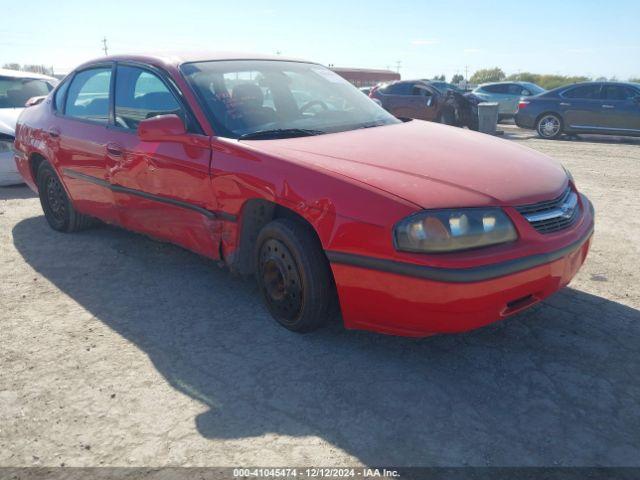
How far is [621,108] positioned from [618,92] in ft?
1.37

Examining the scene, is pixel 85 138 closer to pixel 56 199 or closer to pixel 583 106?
pixel 56 199

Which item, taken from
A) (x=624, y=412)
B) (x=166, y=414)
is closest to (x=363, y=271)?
(x=166, y=414)

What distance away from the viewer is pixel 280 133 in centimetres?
325

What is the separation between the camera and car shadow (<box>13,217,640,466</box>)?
7.25ft

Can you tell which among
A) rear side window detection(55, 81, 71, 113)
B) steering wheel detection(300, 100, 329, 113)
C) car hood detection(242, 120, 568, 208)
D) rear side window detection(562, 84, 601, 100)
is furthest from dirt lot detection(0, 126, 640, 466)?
rear side window detection(562, 84, 601, 100)

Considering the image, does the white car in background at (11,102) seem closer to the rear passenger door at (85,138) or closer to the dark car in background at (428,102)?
the rear passenger door at (85,138)

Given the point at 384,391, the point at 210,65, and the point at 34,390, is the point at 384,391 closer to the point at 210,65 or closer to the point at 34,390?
the point at 34,390

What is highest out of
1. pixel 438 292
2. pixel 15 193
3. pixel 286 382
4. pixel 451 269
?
pixel 451 269

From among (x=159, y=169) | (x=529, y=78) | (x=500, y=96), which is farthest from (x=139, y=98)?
(x=529, y=78)

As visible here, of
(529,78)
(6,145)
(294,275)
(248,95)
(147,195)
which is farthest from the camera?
(529,78)

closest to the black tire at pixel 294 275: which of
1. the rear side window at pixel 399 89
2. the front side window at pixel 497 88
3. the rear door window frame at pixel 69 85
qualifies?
the rear door window frame at pixel 69 85

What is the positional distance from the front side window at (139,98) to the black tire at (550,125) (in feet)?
37.7

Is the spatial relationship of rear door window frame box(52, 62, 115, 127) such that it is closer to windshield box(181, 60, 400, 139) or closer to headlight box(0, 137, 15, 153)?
windshield box(181, 60, 400, 139)

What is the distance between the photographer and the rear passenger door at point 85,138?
4.12 m
